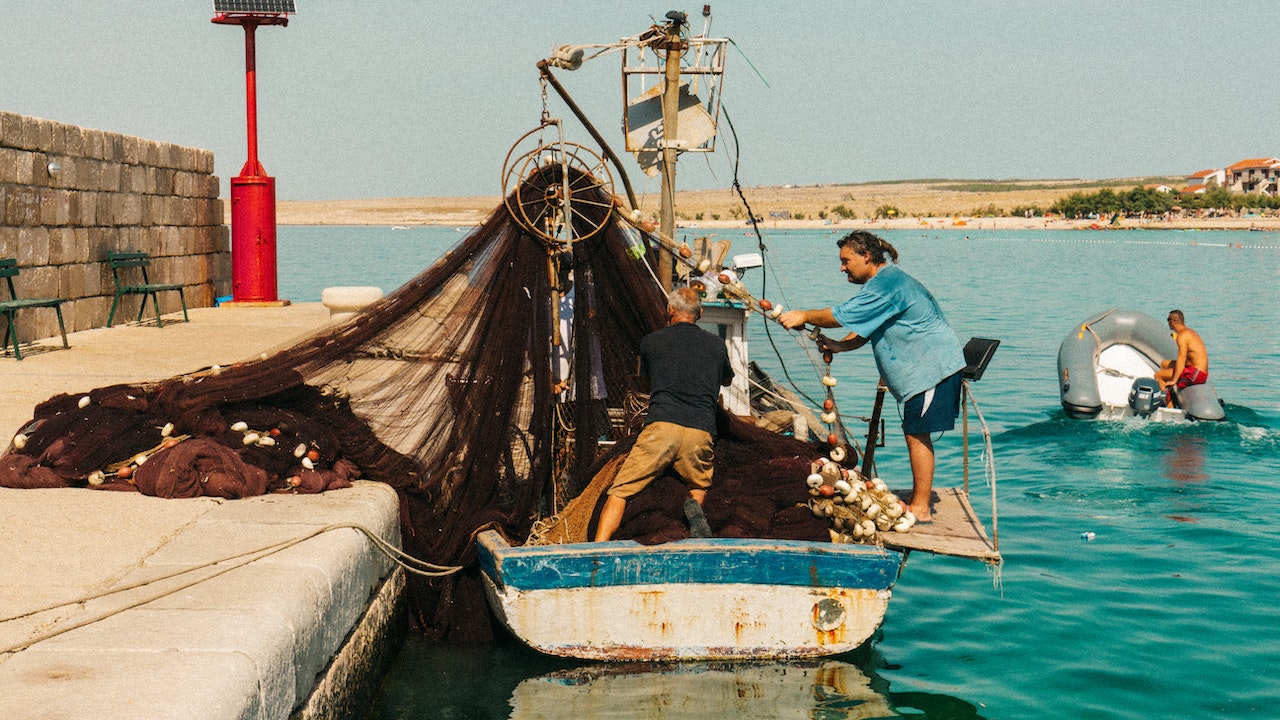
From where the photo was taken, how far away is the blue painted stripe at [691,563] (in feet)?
18.8

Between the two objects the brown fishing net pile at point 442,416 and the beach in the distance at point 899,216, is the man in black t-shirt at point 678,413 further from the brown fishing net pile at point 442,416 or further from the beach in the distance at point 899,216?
the beach in the distance at point 899,216

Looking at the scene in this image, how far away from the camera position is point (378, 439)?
6934mm

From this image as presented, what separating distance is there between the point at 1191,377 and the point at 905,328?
10.5 meters

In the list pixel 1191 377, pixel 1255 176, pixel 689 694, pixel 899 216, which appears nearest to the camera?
pixel 689 694

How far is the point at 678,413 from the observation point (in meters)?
6.16

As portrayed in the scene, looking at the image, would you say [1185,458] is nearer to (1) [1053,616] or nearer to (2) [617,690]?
(1) [1053,616]

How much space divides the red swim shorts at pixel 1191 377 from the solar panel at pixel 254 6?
46.4ft

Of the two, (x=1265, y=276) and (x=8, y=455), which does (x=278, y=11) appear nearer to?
(x=8, y=455)

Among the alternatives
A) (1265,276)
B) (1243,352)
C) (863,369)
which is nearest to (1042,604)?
(863,369)

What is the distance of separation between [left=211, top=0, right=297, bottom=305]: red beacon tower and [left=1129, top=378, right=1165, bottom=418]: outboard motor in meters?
12.8

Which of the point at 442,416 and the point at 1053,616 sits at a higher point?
the point at 442,416

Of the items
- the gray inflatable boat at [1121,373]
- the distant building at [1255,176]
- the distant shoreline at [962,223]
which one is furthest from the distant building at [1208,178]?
the gray inflatable boat at [1121,373]

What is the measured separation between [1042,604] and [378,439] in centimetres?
488

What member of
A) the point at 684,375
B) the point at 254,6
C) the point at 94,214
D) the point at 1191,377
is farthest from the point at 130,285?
the point at 1191,377
